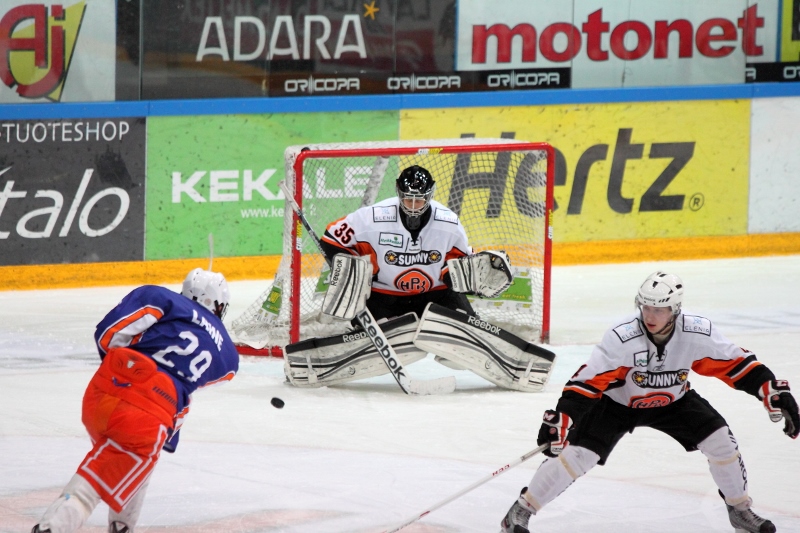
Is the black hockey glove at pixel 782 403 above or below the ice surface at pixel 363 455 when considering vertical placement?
above

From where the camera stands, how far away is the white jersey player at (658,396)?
4008mm

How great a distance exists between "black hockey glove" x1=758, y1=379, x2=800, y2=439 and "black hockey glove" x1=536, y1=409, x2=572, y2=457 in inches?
23.4

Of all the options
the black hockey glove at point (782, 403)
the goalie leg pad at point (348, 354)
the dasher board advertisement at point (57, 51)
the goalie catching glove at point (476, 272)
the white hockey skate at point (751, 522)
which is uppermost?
the dasher board advertisement at point (57, 51)

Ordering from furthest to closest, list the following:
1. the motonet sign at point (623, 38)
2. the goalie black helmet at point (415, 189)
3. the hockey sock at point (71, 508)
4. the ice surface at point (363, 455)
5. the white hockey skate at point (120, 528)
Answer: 1. the motonet sign at point (623, 38)
2. the goalie black helmet at point (415, 189)
3. the ice surface at point (363, 455)
4. the white hockey skate at point (120, 528)
5. the hockey sock at point (71, 508)

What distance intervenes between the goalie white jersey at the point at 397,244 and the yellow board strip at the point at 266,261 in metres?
2.44

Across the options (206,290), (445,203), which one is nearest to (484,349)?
(445,203)

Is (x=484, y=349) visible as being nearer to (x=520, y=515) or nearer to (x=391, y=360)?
(x=391, y=360)

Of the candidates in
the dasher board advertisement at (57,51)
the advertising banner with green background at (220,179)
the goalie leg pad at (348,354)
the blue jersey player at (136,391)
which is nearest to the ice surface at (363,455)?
the goalie leg pad at (348,354)

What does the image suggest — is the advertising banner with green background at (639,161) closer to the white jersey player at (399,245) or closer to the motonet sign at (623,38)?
the motonet sign at (623,38)

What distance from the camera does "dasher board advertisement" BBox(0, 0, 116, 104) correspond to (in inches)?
319

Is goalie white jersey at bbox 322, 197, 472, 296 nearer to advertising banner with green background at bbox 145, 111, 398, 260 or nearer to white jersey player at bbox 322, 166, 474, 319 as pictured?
white jersey player at bbox 322, 166, 474, 319

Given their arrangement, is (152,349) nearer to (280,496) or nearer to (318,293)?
(280,496)

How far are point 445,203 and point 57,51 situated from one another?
97.0 inches

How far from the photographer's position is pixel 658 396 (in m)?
4.09
